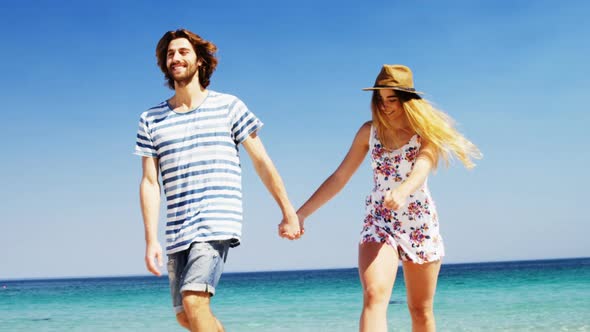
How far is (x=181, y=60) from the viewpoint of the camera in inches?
171

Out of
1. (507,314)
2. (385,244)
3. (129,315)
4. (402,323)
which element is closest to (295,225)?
(385,244)

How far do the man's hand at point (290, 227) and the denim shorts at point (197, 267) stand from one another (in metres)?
0.52

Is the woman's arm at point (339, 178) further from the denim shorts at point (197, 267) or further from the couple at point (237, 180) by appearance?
the denim shorts at point (197, 267)

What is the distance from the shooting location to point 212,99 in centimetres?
438

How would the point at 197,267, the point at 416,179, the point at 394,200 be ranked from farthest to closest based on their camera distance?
the point at 416,179, the point at 394,200, the point at 197,267

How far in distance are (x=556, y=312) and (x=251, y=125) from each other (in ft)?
46.6

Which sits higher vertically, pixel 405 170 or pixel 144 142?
pixel 144 142

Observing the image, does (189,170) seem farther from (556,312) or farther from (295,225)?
(556,312)

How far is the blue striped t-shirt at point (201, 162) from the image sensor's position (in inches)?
159

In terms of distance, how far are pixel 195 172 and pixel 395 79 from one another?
1501 millimetres

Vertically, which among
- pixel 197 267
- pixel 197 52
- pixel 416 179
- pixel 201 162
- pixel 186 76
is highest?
pixel 197 52

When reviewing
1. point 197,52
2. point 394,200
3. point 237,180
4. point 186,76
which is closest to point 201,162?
point 237,180

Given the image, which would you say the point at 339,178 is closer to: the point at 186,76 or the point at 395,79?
the point at 395,79

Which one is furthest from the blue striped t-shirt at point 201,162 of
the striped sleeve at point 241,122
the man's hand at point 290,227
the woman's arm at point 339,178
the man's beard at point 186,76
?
the woman's arm at point 339,178
